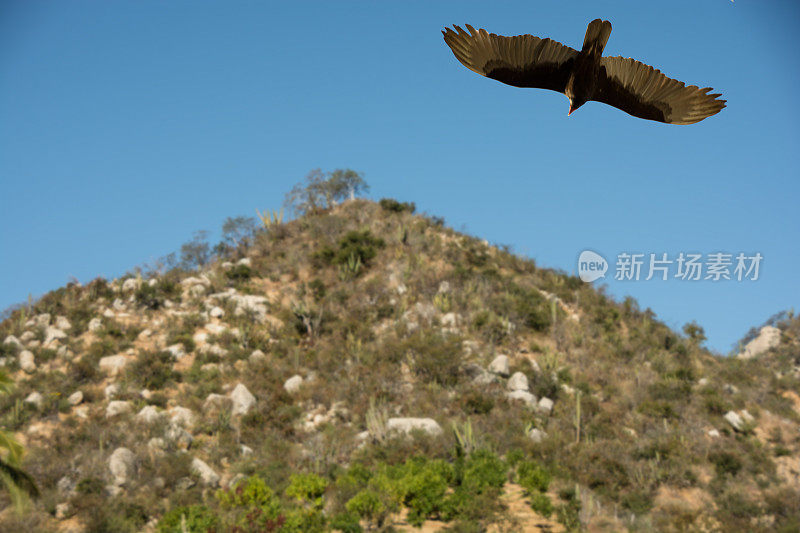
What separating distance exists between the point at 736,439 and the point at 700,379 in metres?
3.53

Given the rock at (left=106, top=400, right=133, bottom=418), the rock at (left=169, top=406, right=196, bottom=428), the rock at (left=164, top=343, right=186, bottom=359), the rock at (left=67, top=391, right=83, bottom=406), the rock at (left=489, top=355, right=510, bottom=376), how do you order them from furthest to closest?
1. the rock at (left=164, top=343, right=186, bottom=359)
2. the rock at (left=489, top=355, right=510, bottom=376)
3. the rock at (left=67, top=391, right=83, bottom=406)
4. the rock at (left=106, top=400, right=133, bottom=418)
5. the rock at (left=169, top=406, right=196, bottom=428)

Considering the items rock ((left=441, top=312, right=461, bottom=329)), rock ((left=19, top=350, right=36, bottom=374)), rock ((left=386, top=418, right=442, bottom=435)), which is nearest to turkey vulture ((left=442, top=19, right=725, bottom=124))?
rock ((left=386, top=418, right=442, bottom=435))

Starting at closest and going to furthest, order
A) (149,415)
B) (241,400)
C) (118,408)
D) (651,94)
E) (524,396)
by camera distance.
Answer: (651,94) < (149,415) < (118,408) < (241,400) < (524,396)

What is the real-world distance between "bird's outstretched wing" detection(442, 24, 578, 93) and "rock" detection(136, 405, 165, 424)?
49.4 ft

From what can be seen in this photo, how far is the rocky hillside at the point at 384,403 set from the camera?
12711mm

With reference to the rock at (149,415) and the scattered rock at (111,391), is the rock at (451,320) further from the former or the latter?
the scattered rock at (111,391)

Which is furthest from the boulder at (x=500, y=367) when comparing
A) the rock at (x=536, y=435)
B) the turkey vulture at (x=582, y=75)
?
the turkey vulture at (x=582, y=75)

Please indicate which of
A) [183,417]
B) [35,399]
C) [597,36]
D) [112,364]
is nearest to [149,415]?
[183,417]

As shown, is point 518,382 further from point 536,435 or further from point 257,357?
point 257,357

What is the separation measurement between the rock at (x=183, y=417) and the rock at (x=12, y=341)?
Answer: 6689 mm

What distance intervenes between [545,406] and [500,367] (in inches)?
76.0

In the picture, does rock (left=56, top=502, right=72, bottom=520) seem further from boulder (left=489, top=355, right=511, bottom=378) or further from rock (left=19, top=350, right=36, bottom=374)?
boulder (left=489, top=355, right=511, bottom=378)

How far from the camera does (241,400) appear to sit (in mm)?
17859

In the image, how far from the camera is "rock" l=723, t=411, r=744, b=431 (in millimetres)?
18331
